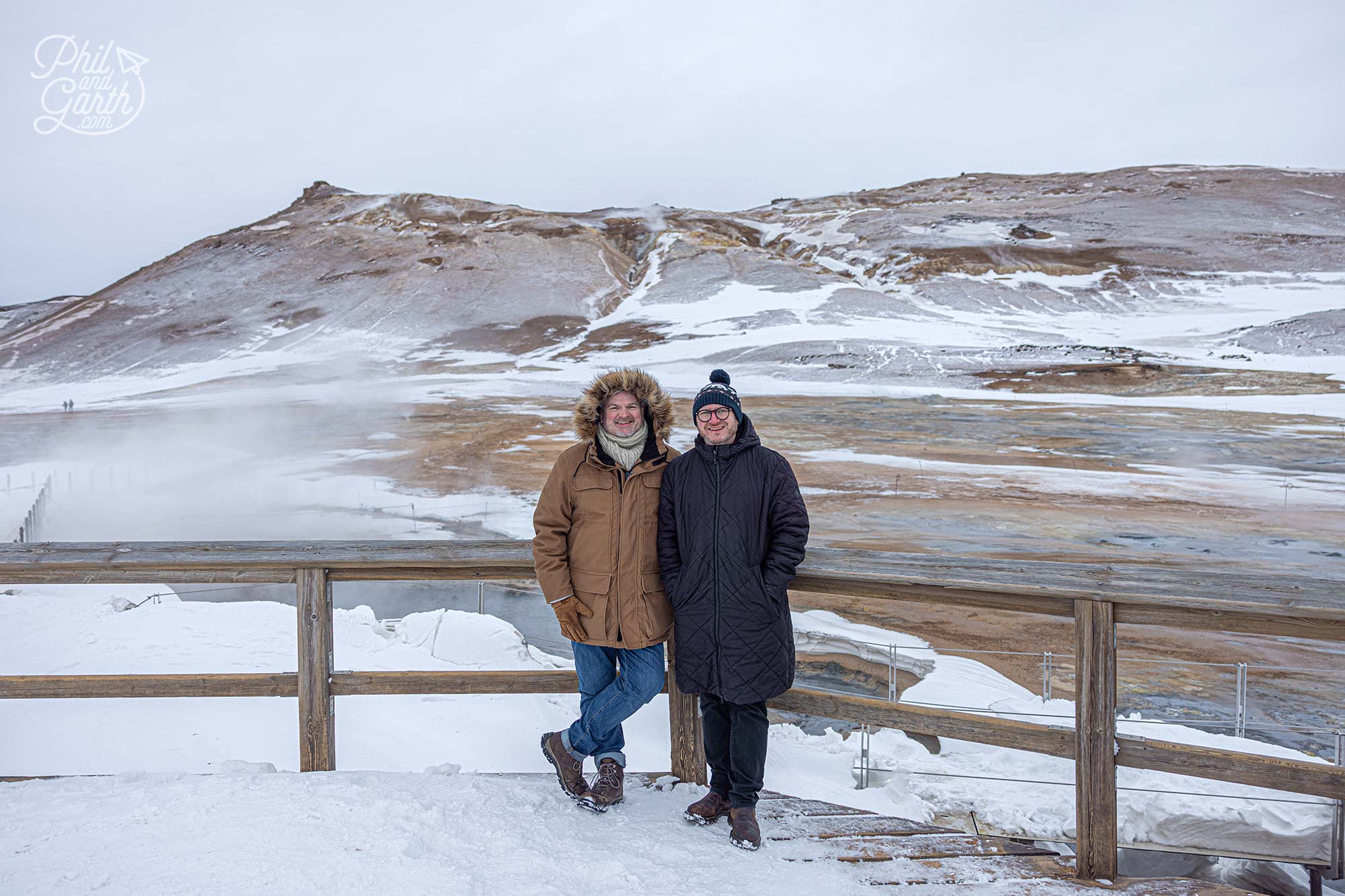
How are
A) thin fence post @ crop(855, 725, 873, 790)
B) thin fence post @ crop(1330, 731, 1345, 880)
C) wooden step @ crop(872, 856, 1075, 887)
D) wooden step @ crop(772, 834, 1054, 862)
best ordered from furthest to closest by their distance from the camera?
thin fence post @ crop(855, 725, 873, 790) → thin fence post @ crop(1330, 731, 1345, 880) → wooden step @ crop(772, 834, 1054, 862) → wooden step @ crop(872, 856, 1075, 887)

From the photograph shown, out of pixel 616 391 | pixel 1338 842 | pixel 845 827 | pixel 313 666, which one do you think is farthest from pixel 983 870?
pixel 1338 842

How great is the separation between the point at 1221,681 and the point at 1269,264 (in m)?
57.9

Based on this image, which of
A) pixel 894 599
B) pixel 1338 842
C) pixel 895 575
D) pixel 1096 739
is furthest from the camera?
pixel 1338 842

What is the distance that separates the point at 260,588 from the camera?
971cm

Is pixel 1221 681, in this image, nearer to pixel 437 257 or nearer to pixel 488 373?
pixel 488 373

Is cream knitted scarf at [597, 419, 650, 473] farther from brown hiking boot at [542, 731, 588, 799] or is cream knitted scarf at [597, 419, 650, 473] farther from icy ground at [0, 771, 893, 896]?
icy ground at [0, 771, 893, 896]

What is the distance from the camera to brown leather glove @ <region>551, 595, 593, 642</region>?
8.86 feet

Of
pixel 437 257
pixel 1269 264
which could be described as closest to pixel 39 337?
pixel 437 257

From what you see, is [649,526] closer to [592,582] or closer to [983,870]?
[592,582]

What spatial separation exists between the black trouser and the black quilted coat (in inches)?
3.6

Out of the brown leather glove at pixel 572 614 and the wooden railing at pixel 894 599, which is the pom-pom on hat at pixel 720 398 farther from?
the brown leather glove at pixel 572 614

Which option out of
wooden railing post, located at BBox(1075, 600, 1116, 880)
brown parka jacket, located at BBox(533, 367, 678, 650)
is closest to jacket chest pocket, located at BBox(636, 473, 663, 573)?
brown parka jacket, located at BBox(533, 367, 678, 650)

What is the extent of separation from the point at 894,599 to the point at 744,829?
921 millimetres

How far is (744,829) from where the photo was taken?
257 cm
